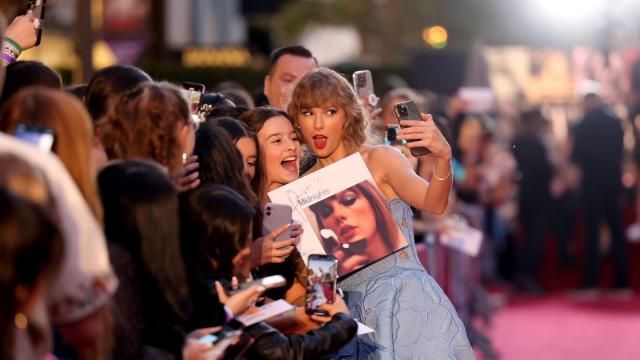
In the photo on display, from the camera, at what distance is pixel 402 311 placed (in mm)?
6102

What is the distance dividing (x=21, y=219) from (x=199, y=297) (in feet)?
4.53

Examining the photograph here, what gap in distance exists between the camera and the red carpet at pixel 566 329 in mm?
11156

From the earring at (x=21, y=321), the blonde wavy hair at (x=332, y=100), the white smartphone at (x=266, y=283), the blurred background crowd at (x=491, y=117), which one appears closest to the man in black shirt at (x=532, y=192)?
the blurred background crowd at (x=491, y=117)

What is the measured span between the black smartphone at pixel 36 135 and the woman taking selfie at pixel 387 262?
2621 millimetres

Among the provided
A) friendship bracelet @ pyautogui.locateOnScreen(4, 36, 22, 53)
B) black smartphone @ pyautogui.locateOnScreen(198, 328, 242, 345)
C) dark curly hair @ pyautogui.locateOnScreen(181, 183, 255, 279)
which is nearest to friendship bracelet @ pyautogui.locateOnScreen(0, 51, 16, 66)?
friendship bracelet @ pyautogui.locateOnScreen(4, 36, 22, 53)

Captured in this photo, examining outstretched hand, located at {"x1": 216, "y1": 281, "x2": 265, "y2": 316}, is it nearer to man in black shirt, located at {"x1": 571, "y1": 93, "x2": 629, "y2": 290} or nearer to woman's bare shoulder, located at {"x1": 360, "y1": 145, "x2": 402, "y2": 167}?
woman's bare shoulder, located at {"x1": 360, "y1": 145, "x2": 402, "y2": 167}

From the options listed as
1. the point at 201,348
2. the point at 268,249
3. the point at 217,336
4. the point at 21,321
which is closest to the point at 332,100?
the point at 268,249

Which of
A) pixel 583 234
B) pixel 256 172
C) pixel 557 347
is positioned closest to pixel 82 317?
pixel 256 172

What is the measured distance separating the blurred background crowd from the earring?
165 millimetres

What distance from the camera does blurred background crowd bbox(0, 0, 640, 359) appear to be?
6958 mm

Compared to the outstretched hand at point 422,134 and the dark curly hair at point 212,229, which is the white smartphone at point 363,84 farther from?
the dark curly hair at point 212,229

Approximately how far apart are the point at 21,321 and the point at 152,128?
4.56 ft

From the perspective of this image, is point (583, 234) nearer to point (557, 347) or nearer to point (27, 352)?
A: point (557, 347)

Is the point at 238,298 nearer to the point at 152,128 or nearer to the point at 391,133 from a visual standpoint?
the point at 152,128
